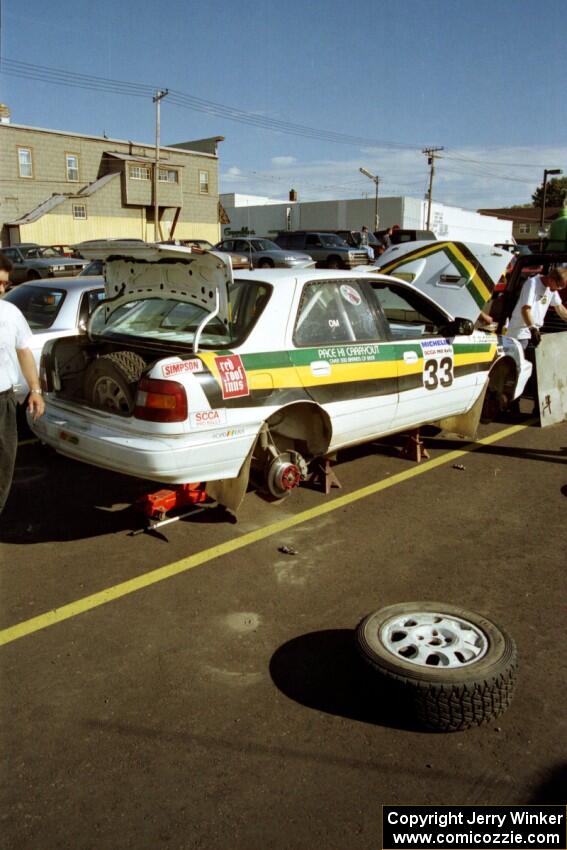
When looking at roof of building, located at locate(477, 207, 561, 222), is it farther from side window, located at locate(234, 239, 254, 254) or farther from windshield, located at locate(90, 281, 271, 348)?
windshield, located at locate(90, 281, 271, 348)

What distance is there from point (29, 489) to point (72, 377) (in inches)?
41.4

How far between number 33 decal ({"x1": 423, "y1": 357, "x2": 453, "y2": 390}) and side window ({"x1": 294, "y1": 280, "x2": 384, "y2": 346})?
0.67 meters

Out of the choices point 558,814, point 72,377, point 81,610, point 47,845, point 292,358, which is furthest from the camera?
point 72,377

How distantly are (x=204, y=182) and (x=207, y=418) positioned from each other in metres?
45.0

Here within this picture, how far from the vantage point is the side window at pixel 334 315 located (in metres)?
5.02

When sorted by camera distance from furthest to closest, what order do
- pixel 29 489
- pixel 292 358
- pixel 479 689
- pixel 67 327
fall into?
pixel 67 327 → pixel 29 489 → pixel 292 358 → pixel 479 689

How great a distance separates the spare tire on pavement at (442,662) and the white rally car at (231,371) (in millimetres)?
1631

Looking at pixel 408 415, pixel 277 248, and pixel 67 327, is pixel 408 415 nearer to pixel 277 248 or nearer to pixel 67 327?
pixel 67 327

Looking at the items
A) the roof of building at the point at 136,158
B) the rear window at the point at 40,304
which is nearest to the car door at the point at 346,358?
the rear window at the point at 40,304

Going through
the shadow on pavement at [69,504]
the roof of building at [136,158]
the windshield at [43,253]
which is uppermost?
the roof of building at [136,158]

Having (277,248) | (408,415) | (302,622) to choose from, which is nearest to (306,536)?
(302,622)

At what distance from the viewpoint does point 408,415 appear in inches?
233

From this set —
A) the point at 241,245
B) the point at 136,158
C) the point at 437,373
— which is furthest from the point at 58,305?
the point at 136,158

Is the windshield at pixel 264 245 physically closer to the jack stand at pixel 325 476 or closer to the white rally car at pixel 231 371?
the white rally car at pixel 231 371
